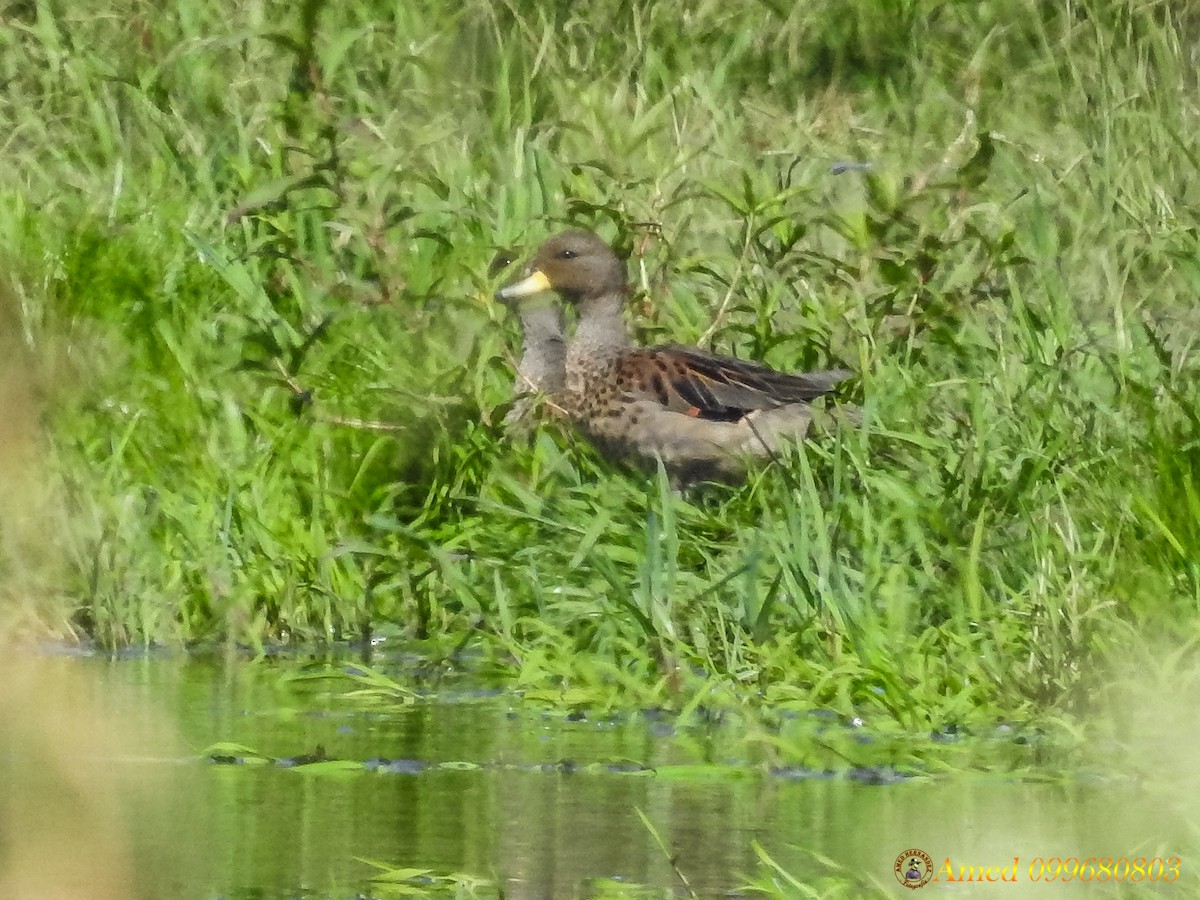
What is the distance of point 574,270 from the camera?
27.2 feet

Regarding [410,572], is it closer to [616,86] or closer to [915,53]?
[616,86]

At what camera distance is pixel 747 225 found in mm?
8016

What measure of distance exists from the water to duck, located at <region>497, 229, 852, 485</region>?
1623mm

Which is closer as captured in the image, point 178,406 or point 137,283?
point 178,406

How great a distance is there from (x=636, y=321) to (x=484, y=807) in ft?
11.4

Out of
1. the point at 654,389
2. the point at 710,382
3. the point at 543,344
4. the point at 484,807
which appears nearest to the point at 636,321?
the point at 543,344

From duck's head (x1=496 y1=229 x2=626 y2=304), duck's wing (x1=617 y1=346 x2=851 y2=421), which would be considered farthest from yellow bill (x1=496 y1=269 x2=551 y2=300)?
duck's wing (x1=617 y1=346 x2=851 y2=421)

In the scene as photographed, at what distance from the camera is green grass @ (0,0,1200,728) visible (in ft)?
21.2

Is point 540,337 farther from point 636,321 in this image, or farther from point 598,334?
point 598,334

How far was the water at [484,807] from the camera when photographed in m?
4.80

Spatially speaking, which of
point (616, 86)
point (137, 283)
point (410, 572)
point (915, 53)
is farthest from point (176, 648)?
point (915, 53)

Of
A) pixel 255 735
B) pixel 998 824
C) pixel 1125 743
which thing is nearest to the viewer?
pixel 998 824

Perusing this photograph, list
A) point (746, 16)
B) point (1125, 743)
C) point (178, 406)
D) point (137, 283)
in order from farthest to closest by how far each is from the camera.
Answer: point (746, 16)
point (137, 283)
point (178, 406)
point (1125, 743)

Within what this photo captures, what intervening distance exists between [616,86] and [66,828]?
5.45 m
